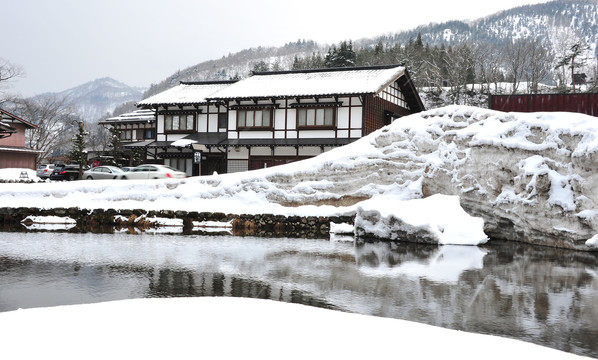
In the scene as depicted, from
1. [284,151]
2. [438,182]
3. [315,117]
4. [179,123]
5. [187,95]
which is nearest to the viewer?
[438,182]

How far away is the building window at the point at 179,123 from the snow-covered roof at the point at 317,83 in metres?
4.16

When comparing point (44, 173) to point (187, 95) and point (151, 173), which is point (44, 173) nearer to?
point (187, 95)

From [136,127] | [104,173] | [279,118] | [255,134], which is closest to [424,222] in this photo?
[279,118]

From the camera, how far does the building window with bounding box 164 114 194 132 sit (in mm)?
38281

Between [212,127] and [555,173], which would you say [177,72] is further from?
[555,173]

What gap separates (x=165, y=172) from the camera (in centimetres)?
2980

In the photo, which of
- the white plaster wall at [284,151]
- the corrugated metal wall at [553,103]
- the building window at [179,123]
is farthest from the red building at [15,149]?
the corrugated metal wall at [553,103]

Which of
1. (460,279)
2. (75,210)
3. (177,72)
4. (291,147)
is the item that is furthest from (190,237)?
(177,72)

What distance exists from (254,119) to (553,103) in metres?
20.6

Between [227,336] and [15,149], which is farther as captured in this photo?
[15,149]

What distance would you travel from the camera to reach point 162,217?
71.2 feet

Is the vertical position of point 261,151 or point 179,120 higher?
point 179,120

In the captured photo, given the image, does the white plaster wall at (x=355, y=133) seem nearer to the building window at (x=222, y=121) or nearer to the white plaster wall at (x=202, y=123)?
the building window at (x=222, y=121)

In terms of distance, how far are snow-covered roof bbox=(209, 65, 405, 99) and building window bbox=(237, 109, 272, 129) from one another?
1431mm
